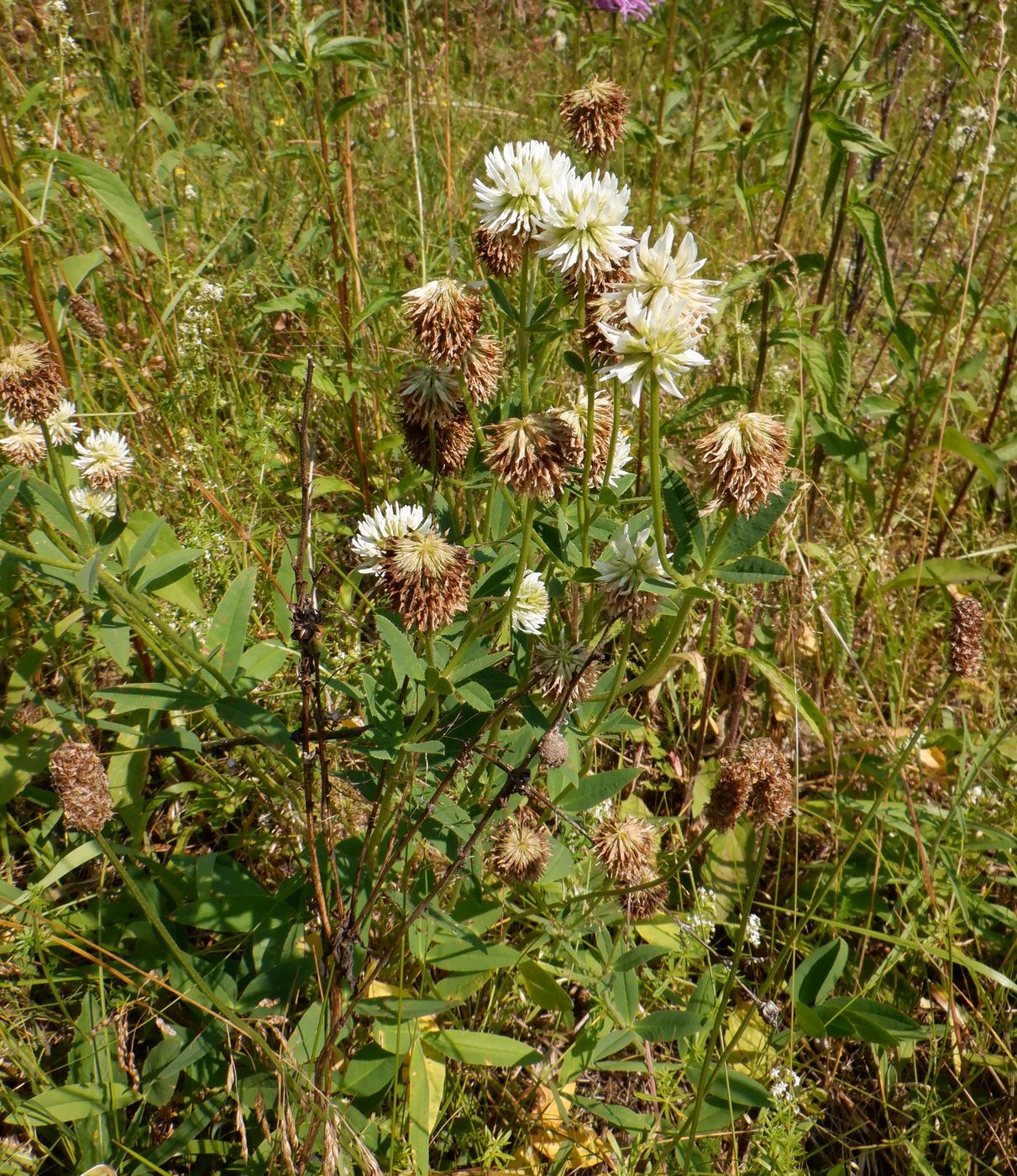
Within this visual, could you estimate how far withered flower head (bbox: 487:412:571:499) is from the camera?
1.40m

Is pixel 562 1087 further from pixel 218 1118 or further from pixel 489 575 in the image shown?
pixel 489 575

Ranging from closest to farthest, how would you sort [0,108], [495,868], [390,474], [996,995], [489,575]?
[489,575] → [495,868] → [996,995] → [0,108] → [390,474]

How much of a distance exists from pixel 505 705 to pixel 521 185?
87cm

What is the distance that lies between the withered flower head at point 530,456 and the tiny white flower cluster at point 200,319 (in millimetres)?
1713

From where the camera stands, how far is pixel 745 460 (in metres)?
1.36

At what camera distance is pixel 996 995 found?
6.84ft

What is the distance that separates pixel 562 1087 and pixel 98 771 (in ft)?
3.62

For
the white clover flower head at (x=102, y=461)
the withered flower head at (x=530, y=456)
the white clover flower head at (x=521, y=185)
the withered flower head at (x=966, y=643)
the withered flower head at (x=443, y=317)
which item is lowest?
the withered flower head at (x=966, y=643)

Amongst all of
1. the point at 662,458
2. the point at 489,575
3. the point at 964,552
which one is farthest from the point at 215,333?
the point at 964,552

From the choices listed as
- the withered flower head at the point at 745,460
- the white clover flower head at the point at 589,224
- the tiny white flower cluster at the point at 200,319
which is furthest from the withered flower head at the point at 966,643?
the tiny white flower cluster at the point at 200,319

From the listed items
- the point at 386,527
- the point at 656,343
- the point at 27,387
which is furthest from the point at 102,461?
the point at 656,343

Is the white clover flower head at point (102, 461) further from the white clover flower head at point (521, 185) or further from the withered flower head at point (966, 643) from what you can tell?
the withered flower head at point (966, 643)

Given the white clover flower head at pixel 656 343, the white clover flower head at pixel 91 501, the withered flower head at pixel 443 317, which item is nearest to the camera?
the white clover flower head at pixel 656 343

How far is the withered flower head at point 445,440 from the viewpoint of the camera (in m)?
1.72
